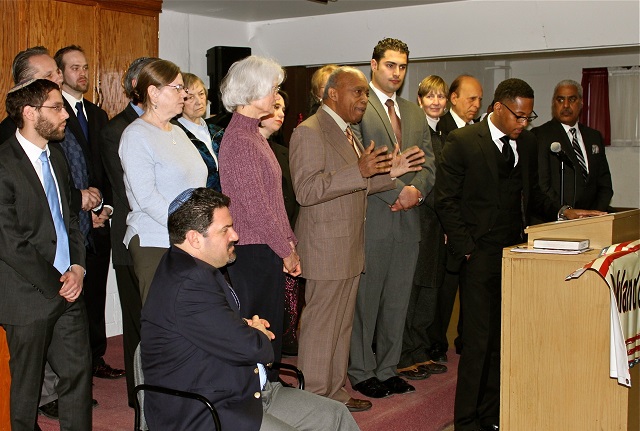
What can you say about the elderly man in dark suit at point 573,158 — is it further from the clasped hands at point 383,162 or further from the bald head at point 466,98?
the clasped hands at point 383,162

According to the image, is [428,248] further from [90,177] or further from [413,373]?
[90,177]

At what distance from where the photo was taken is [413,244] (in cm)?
473

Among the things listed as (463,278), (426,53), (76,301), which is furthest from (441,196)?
(426,53)

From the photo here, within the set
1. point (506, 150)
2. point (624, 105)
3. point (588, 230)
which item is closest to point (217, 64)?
point (506, 150)

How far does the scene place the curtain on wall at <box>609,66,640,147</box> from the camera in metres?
10.9

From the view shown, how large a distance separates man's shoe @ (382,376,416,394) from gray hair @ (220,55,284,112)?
1854 millimetres

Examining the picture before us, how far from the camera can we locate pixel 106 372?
15.6 ft

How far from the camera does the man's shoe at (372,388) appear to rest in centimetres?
454

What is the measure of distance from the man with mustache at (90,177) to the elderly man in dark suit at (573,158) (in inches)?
122

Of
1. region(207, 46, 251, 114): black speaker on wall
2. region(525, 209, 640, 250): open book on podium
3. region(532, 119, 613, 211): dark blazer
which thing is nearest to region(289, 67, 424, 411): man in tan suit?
region(525, 209, 640, 250): open book on podium

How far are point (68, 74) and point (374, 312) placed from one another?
2.25 metres

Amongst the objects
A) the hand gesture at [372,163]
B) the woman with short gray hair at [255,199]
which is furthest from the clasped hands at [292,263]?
the hand gesture at [372,163]

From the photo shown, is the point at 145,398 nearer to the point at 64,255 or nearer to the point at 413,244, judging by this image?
the point at 64,255

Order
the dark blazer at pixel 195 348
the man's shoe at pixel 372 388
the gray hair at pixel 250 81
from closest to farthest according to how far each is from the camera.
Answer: the dark blazer at pixel 195 348
the gray hair at pixel 250 81
the man's shoe at pixel 372 388
